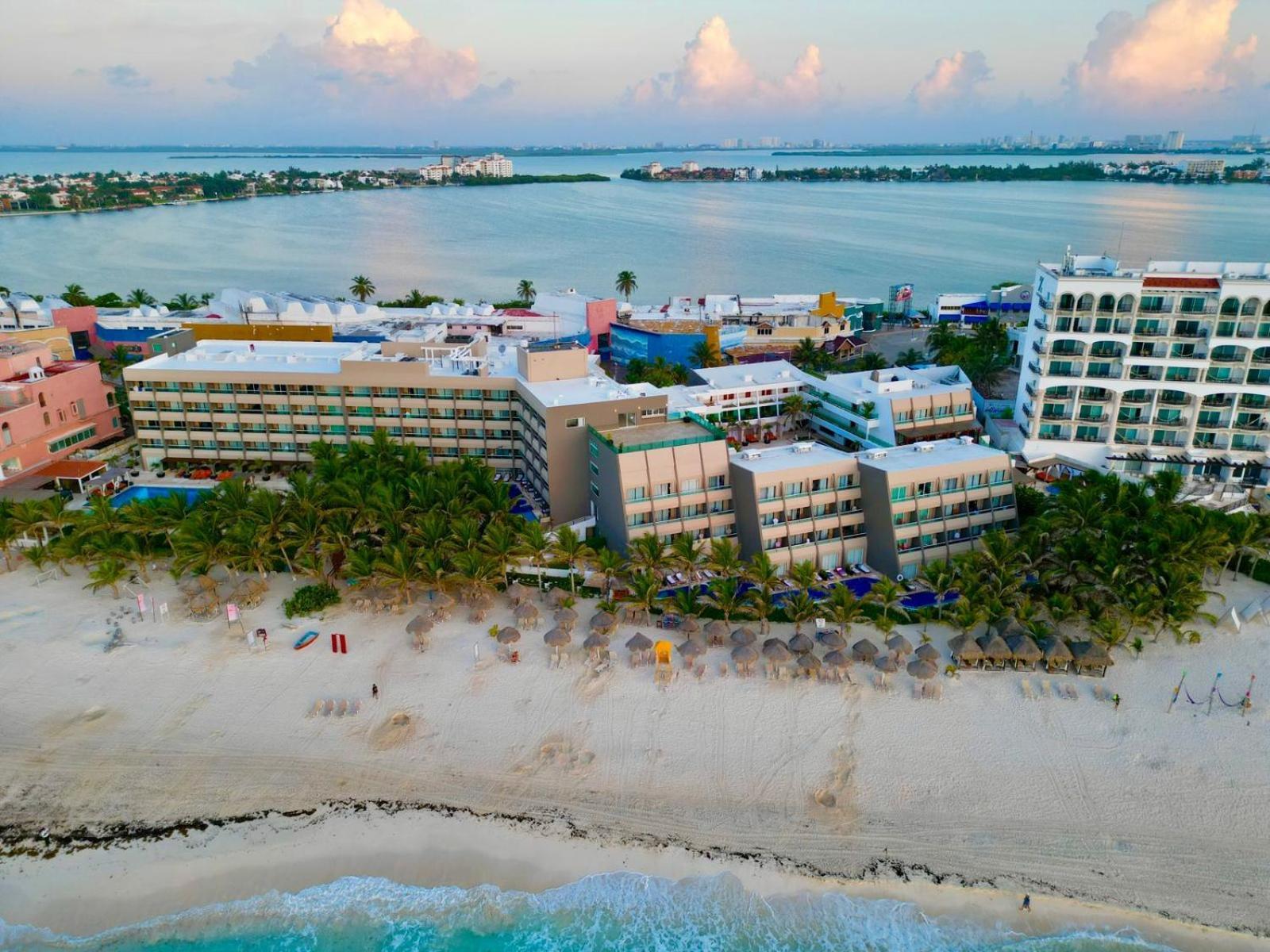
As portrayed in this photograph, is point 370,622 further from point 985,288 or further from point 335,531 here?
point 985,288

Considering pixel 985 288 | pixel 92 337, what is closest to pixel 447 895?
pixel 92 337

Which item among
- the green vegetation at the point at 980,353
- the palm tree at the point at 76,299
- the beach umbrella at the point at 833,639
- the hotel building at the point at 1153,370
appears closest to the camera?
the beach umbrella at the point at 833,639

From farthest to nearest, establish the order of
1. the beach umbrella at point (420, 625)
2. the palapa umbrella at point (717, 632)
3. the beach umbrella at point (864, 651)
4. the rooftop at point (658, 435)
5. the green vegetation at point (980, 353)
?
the green vegetation at point (980, 353) → the rooftop at point (658, 435) → the beach umbrella at point (420, 625) → the palapa umbrella at point (717, 632) → the beach umbrella at point (864, 651)

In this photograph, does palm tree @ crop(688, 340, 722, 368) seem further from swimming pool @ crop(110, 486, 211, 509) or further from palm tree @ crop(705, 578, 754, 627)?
swimming pool @ crop(110, 486, 211, 509)

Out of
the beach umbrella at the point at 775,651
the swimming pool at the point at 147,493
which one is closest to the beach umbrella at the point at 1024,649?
the beach umbrella at the point at 775,651

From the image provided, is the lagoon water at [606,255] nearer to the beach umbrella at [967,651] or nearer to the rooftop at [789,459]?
the rooftop at [789,459]

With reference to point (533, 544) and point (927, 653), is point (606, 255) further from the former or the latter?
point (927, 653)
